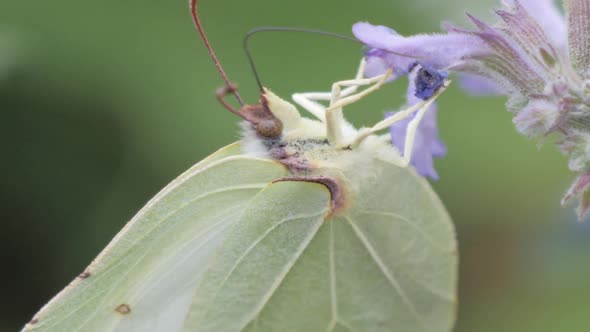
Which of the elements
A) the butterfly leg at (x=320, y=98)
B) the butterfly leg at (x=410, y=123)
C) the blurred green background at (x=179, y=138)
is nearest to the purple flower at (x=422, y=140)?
the butterfly leg at (x=410, y=123)

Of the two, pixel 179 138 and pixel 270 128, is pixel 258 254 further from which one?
pixel 179 138

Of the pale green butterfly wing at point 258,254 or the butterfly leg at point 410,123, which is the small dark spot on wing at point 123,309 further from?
the butterfly leg at point 410,123

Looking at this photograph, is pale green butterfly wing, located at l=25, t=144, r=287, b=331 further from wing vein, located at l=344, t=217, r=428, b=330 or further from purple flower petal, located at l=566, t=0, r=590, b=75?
→ purple flower petal, located at l=566, t=0, r=590, b=75

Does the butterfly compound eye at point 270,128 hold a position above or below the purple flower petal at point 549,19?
below

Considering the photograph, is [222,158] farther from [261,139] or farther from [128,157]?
[128,157]

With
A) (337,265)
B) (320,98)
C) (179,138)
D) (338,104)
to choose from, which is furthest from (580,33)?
(179,138)

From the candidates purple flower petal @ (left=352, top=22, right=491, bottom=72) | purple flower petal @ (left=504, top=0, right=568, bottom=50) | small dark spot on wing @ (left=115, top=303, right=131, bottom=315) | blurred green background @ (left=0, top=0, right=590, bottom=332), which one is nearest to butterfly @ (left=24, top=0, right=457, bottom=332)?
small dark spot on wing @ (left=115, top=303, right=131, bottom=315)

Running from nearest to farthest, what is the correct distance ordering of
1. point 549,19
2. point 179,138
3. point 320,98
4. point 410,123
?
1. point 549,19
2. point 410,123
3. point 320,98
4. point 179,138

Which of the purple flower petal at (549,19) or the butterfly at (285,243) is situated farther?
the butterfly at (285,243)
